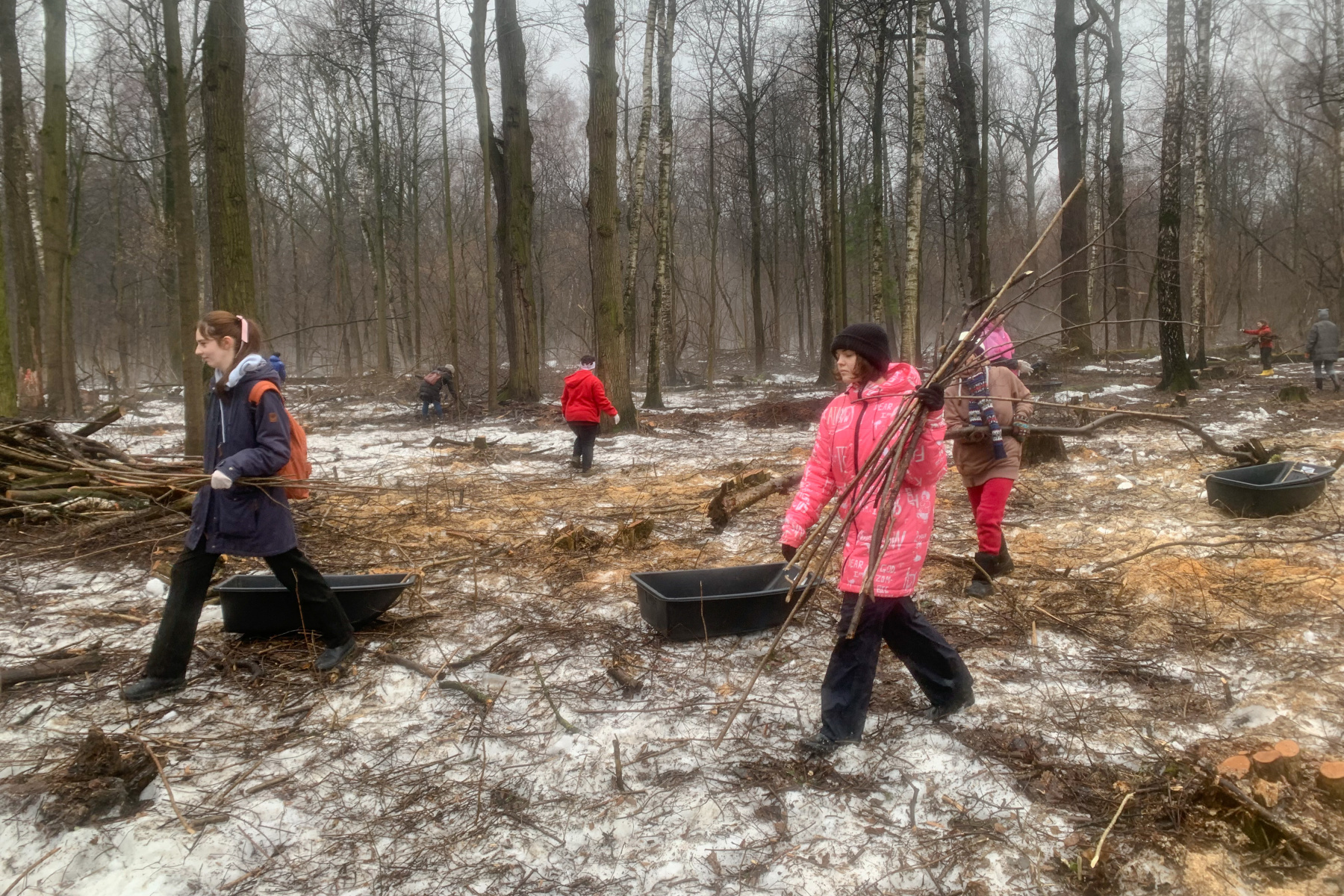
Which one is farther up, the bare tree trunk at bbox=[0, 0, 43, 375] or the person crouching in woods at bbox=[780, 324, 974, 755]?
the bare tree trunk at bbox=[0, 0, 43, 375]

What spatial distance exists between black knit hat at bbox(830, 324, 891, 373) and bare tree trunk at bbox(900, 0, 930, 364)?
1078 centimetres

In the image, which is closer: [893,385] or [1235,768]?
[1235,768]

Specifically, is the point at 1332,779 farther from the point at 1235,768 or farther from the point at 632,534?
the point at 632,534

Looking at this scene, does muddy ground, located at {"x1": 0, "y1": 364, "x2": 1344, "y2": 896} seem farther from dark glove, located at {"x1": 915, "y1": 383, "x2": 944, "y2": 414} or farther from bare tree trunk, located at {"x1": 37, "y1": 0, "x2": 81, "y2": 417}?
bare tree trunk, located at {"x1": 37, "y1": 0, "x2": 81, "y2": 417}

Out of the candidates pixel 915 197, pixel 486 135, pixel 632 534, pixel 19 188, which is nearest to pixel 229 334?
pixel 632 534

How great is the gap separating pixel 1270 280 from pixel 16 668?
44.3 metres

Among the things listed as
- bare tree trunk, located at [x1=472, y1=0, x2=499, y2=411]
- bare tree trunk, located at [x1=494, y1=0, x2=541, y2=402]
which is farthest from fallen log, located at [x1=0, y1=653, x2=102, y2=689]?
bare tree trunk, located at [x1=494, y1=0, x2=541, y2=402]

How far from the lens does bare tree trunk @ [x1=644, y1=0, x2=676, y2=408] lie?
58.8 ft

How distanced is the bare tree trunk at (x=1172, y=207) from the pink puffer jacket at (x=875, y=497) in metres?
11.6

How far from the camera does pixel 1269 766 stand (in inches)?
114

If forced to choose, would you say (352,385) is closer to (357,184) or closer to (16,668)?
(357,184)

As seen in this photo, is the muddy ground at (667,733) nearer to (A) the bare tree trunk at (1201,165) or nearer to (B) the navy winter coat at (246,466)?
(B) the navy winter coat at (246,466)

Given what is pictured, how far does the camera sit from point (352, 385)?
23172 mm

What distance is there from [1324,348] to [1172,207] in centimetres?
388
